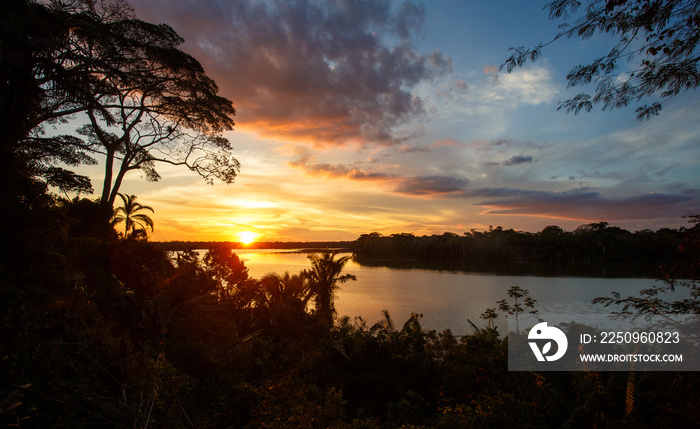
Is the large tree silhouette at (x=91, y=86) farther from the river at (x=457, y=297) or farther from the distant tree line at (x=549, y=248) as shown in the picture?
the distant tree line at (x=549, y=248)

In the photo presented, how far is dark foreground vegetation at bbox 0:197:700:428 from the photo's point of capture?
452 cm

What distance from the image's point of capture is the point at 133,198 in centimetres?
2534

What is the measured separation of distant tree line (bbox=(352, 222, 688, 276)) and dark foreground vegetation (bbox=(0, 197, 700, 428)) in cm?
5638

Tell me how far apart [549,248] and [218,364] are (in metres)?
89.2

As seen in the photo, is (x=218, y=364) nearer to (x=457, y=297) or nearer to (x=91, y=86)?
(x=91, y=86)

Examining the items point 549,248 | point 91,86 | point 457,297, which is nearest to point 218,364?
point 91,86

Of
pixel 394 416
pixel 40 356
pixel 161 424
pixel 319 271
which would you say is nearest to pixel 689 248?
pixel 394 416

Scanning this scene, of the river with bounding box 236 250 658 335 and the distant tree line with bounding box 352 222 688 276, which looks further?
the distant tree line with bounding box 352 222 688 276

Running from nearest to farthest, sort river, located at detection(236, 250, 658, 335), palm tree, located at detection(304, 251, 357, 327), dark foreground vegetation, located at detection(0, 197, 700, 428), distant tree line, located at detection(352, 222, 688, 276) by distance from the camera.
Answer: dark foreground vegetation, located at detection(0, 197, 700, 428)
palm tree, located at detection(304, 251, 357, 327)
river, located at detection(236, 250, 658, 335)
distant tree line, located at detection(352, 222, 688, 276)

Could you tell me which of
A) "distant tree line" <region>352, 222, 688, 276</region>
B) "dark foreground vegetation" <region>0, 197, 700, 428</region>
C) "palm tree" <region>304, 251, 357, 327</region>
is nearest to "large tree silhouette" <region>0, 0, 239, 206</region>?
"dark foreground vegetation" <region>0, 197, 700, 428</region>

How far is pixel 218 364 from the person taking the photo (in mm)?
9344

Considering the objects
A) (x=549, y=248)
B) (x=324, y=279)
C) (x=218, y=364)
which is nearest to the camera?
(x=218, y=364)

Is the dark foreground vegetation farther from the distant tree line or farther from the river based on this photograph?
the distant tree line

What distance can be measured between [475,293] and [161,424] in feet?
116
